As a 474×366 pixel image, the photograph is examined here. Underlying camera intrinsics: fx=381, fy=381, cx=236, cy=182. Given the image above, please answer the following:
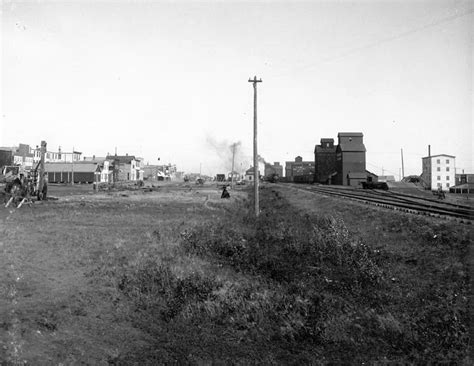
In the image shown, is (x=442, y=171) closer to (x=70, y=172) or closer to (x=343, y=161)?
(x=343, y=161)

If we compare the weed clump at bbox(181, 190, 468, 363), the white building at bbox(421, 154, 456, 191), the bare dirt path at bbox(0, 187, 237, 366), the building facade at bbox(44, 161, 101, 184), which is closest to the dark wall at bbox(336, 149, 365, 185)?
the white building at bbox(421, 154, 456, 191)

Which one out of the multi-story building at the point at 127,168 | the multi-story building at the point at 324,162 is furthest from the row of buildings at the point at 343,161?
the multi-story building at the point at 127,168

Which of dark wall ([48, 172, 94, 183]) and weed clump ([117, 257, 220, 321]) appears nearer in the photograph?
weed clump ([117, 257, 220, 321])

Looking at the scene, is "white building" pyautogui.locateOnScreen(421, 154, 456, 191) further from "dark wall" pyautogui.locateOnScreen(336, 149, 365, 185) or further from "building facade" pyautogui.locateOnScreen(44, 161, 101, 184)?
"building facade" pyautogui.locateOnScreen(44, 161, 101, 184)

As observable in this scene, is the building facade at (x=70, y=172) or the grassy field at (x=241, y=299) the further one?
the building facade at (x=70, y=172)

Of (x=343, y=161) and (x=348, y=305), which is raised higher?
(x=343, y=161)

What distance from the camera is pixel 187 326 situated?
6883 millimetres

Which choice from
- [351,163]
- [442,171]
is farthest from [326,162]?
[442,171]

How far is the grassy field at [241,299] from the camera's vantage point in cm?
580

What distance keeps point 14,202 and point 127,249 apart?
18761 mm

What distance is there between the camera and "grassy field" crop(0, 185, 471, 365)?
5797 mm

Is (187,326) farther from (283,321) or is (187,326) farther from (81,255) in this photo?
(81,255)

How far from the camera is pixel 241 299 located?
25.2 ft

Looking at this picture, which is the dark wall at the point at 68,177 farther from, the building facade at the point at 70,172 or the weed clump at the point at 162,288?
the weed clump at the point at 162,288
